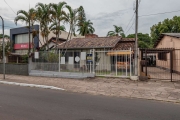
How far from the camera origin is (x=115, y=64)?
12.5 m

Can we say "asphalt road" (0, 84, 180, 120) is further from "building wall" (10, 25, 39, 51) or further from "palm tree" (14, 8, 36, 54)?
"building wall" (10, 25, 39, 51)

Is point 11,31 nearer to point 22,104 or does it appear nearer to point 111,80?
point 111,80

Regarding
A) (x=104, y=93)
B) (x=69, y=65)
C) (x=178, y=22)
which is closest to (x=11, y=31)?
(x=69, y=65)

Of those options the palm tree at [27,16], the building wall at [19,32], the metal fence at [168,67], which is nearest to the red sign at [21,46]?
the building wall at [19,32]

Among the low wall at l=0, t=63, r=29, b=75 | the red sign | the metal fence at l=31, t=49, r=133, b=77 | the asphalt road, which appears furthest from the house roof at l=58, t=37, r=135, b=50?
the asphalt road

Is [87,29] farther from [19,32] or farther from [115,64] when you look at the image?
[115,64]

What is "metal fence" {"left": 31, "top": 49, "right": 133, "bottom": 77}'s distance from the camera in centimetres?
1233

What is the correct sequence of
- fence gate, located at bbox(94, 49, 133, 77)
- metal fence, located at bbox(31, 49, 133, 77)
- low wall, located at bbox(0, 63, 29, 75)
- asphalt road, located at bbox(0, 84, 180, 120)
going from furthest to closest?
low wall, located at bbox(0, 63, 29, 75), metal fence, located at bbox(31, 49, 133, 77), fence gate, located at bbox(94, 49, 133, 77), asphalt road, located at bbox(0, 84, 180, 120)

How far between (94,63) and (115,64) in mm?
1648

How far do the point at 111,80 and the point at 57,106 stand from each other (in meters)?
6.73

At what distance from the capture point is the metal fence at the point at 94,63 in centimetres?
1233

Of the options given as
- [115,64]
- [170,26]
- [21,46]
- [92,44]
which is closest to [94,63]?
[115,64]

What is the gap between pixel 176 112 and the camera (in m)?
5.46

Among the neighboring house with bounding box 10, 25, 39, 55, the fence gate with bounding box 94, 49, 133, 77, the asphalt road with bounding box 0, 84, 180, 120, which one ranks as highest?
the neighboring house with bounding box 10, 25, 39, 55
